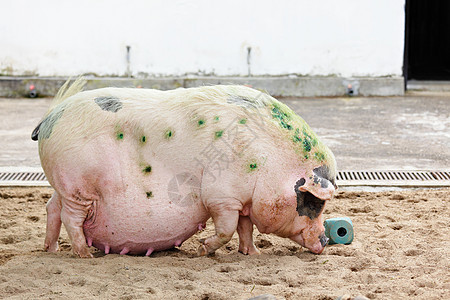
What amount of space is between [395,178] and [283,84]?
5828 mm

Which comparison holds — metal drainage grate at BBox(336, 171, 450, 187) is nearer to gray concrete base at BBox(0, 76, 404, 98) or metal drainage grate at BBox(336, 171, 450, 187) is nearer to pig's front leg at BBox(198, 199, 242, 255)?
pig's front leg at BBox(198, 199, 242, 255)

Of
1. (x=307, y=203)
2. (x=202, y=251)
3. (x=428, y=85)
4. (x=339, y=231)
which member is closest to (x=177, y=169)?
(x=202, y=251)

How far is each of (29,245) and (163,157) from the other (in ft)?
4.10

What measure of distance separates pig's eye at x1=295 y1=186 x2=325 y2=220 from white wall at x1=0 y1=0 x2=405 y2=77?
799cm

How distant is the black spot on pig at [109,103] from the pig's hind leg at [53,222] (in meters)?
0.66

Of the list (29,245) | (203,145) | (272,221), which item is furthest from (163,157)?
(29,245)

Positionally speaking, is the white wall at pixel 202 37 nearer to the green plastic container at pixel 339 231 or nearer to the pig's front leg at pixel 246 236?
the green plastic container at pixel 339 231

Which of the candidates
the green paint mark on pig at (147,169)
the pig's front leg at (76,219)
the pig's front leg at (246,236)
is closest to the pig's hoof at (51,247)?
the pig's front leg at (76,219)

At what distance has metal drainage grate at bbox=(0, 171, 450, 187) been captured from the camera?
590 centimetres

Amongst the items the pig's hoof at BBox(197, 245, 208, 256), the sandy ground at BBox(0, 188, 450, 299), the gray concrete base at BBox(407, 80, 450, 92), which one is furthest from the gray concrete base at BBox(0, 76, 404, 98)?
the pig's hoof at BBox(197, 245, 208, 256)

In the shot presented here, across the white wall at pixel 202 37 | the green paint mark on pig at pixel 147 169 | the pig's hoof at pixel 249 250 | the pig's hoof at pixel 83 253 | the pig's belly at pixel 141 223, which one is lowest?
the pig's hoof at pixel 249 250

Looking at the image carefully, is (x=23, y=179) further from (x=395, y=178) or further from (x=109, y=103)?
(x=395, y=178)

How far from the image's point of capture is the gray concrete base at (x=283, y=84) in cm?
1161

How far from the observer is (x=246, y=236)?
A: 4.11 meters
